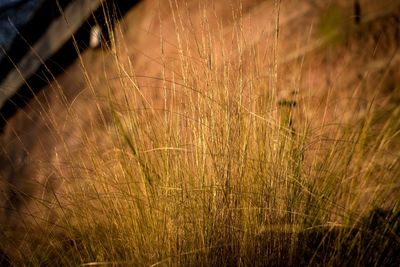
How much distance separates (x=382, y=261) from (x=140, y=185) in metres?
0.58

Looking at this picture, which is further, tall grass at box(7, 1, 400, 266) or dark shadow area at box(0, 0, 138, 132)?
dark shadow area at box(0, 0, 138, 132)

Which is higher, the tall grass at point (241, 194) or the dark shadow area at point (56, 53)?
the dark shadow area at point (56, 53)

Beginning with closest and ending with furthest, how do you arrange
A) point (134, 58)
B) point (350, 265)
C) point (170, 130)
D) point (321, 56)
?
point (350, 265) < point (170, 130) < point (321, 56) < point (134, 58)

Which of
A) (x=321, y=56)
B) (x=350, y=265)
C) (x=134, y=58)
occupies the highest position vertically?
(x=134, y=58)

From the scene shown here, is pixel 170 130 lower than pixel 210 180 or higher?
higher

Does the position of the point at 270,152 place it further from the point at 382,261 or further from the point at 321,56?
the point at 321,56

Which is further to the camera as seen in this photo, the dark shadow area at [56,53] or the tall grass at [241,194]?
the dark shadow area at [56,53]

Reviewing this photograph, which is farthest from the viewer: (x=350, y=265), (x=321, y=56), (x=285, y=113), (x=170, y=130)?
(x=321, y=56)

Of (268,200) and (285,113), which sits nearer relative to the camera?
(268,200)

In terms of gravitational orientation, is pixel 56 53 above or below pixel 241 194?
above

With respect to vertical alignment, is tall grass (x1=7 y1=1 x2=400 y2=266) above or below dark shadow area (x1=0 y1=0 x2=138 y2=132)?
below

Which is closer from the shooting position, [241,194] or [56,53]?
[241,194]

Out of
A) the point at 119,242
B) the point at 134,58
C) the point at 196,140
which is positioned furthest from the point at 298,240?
the point at 134,58

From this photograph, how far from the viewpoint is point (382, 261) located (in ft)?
2.89
